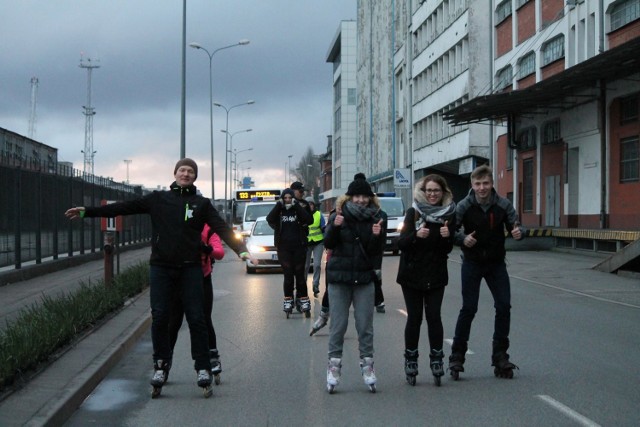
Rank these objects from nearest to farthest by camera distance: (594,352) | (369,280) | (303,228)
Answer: (369,280)
(594,352)
(303,228)

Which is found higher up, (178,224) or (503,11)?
(503,11)

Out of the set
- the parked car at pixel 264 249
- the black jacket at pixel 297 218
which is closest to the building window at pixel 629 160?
the parked car at pixel 264 249

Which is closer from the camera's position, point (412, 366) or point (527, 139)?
point (412, 366)

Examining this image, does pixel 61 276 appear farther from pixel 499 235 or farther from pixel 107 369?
pixel 499 235

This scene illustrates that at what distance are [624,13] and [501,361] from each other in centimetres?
2411

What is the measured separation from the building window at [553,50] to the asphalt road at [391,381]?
22921 millimetres

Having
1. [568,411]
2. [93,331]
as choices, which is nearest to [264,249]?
[93,331]

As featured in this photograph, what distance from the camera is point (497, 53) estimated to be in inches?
1715

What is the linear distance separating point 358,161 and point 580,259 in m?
71.9

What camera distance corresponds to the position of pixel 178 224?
718 centimetres

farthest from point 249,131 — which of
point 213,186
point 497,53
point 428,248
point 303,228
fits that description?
point 428,248

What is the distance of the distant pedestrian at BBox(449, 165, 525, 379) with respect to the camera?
312 inches

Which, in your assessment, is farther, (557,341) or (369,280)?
(557,341)

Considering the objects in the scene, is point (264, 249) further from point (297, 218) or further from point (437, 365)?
point (437, 365)
